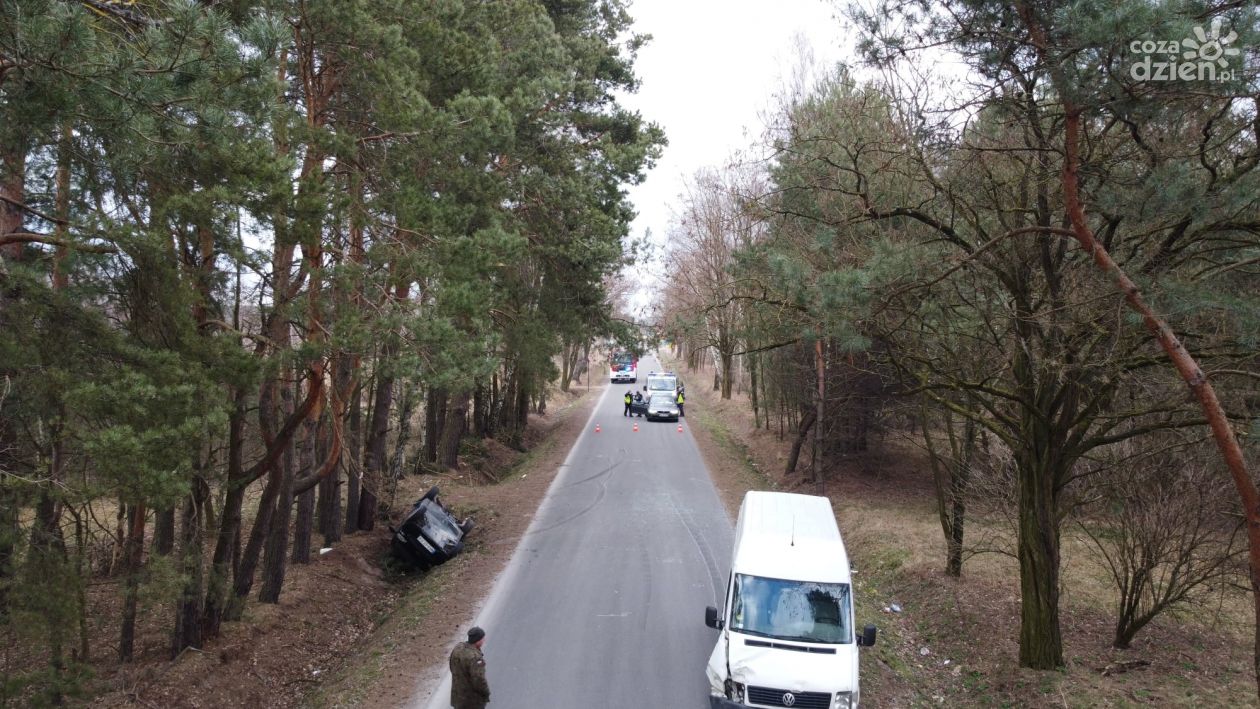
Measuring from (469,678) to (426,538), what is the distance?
8.50 m

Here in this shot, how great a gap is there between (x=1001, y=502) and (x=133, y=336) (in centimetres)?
1205

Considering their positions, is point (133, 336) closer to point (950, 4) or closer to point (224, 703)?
point (224, 703)

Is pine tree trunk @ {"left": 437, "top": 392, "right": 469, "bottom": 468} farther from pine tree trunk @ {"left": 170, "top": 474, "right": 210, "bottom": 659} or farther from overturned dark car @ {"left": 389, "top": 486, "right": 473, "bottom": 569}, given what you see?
pine tree trunk @ {"left": 170, "top": 474, "right": 210, "bottom": 659}

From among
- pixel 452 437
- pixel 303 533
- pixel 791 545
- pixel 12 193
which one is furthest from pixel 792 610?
pixel 452 437

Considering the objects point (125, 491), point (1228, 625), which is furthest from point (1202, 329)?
point (125, 491)

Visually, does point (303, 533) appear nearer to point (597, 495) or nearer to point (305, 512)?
point (305, 512)

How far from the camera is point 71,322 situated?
23.7 feet

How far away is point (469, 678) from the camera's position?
7.59 m

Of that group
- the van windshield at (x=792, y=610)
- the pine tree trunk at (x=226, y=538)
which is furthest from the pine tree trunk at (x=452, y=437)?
the van windshield at (x=792, y=610)

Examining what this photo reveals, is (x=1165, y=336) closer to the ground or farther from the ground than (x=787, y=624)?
farther from the ground

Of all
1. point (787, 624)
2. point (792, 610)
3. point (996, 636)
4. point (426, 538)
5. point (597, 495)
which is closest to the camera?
point (787, 624)

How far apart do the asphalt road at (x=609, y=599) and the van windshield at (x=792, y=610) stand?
47.4 inches

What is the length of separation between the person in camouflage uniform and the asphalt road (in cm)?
125

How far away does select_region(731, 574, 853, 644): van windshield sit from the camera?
28.3 ft
